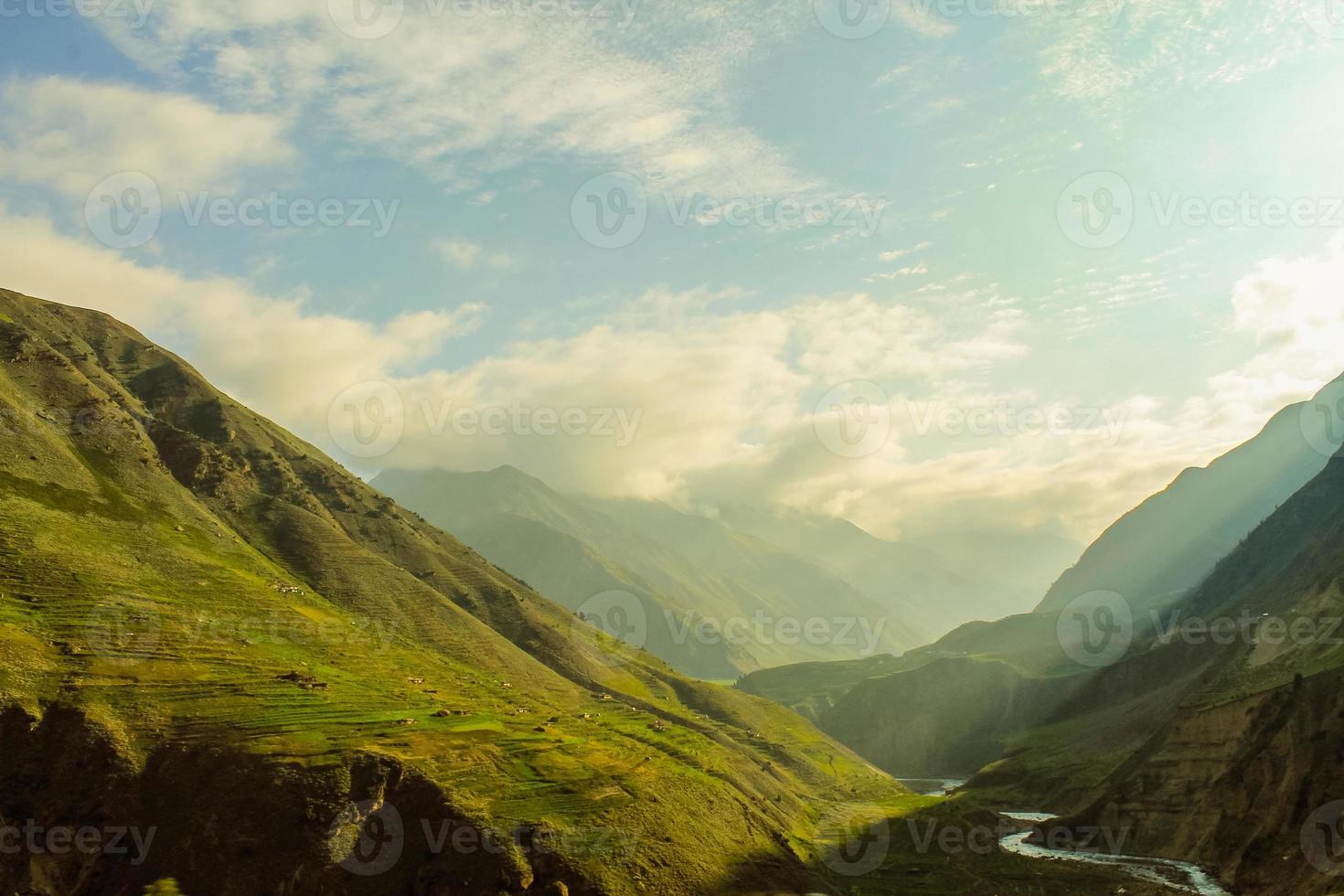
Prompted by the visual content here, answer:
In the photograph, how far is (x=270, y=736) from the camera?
96062mm

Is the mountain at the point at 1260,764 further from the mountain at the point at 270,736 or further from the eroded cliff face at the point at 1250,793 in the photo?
the mountain at the point at 270,736

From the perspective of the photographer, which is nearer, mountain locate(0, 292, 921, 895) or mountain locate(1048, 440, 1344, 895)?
mountain locate(0, 292, 921, 895)

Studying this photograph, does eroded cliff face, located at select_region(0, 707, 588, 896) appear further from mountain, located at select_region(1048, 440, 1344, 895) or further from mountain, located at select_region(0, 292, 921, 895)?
mountain, located at select_region(1048, 440, 1344, 895)

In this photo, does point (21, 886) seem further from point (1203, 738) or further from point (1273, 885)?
point (1203, 738)

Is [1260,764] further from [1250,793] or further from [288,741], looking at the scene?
[288,741]

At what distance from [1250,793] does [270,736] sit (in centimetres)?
12397

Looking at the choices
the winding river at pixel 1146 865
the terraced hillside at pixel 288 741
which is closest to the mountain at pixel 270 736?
the terraced hillside at pixel 288 741

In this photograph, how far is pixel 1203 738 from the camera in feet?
461

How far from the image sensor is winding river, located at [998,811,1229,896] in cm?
11469

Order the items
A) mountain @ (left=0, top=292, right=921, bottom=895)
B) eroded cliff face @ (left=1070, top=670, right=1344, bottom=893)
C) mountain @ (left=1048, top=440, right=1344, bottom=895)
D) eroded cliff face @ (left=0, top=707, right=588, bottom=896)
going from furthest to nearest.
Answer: mountain @ (left=1048, top=440, right=1344, bottom=895)
eroded cliff face @ (left=1070, top=670, right=1344, bottom=893)
mountain @ (left=0, top=292, right=921, bottom=895)
eroded cliff face @ (left=0, top=707, right=588, bottom=896)

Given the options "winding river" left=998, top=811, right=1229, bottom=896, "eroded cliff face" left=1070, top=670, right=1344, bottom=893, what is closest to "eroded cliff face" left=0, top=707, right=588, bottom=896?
"winding river" left=998, top=811, right=1229, bottom=896

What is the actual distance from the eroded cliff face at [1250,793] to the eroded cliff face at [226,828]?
82.0m

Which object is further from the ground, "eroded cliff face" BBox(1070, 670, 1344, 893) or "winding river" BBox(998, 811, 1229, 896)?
"eroded cliff face" BBox(1070, 670, 1344, 893)

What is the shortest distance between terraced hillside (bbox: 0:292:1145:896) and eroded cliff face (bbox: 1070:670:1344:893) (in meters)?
20.6
